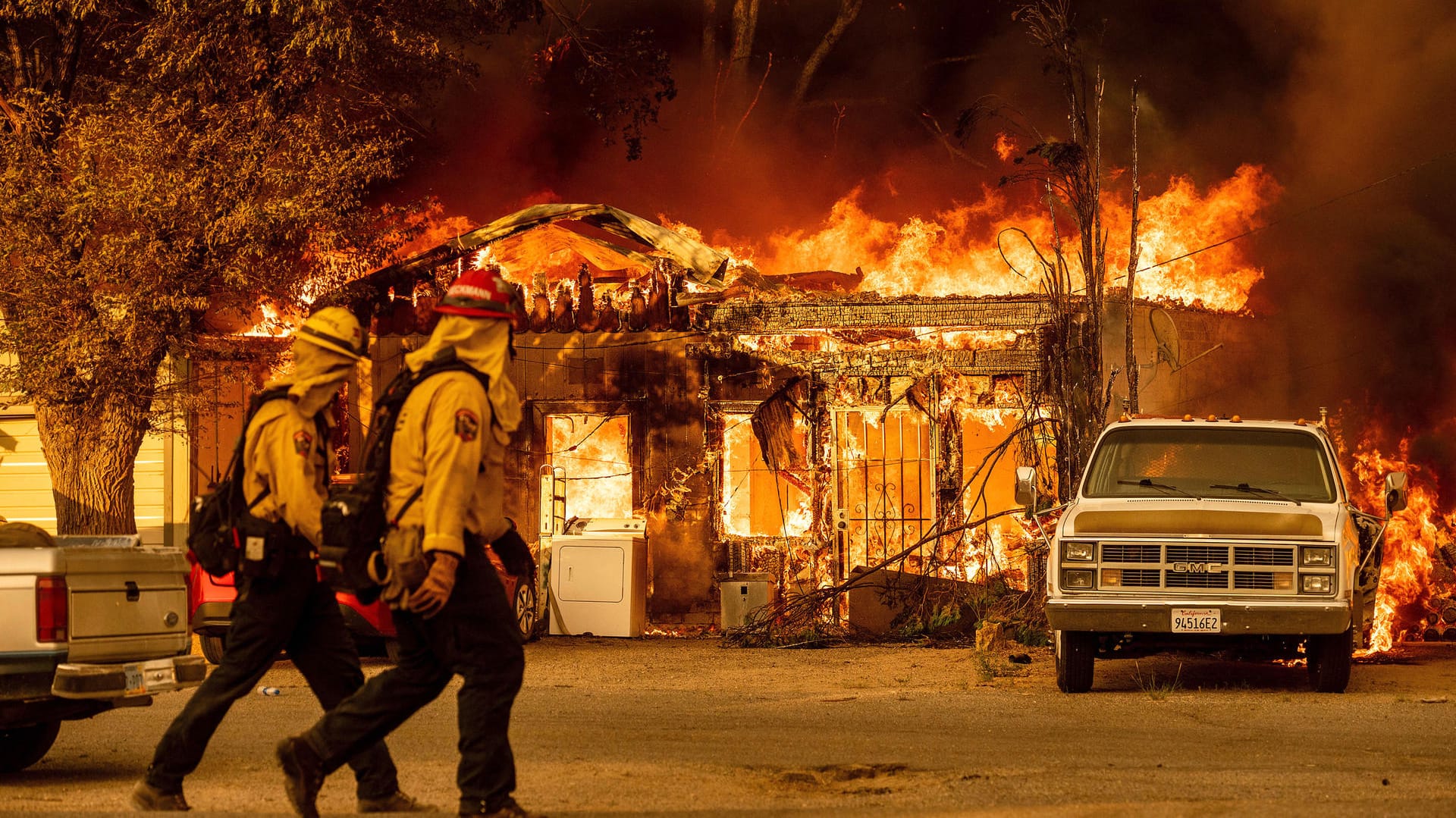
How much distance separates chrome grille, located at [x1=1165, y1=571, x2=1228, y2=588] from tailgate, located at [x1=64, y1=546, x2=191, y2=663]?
6.62 metres

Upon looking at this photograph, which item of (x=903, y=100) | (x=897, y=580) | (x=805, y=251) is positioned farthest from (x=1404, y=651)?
(x=903, y=100)

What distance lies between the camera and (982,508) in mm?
19500

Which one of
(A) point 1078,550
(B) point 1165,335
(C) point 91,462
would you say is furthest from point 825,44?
(A) point 1078,550

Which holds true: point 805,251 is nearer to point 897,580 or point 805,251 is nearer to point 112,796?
point 897,580

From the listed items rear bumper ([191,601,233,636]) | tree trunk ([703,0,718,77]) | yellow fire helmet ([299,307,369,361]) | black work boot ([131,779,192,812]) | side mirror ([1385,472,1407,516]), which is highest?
tree trunk ([703,0,718,77])

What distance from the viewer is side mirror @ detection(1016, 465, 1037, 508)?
40.2 feet

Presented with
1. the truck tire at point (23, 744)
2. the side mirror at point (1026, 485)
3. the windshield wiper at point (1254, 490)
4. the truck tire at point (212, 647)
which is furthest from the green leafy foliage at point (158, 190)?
the windshield wiper at point (1254, 490)

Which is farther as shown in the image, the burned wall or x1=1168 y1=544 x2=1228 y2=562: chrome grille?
the burned wall

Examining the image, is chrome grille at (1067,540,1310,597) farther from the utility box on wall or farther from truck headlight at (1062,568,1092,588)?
the utility box on wall

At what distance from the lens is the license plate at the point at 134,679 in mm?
7625

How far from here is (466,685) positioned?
19.0 feet

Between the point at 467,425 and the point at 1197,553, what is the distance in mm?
7236

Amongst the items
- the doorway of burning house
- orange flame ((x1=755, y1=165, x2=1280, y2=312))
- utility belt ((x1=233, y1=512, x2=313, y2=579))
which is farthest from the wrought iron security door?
utility belt ((x1=233, y1=512, x2=313, y2=579))

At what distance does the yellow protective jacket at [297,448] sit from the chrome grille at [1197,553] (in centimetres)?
668
